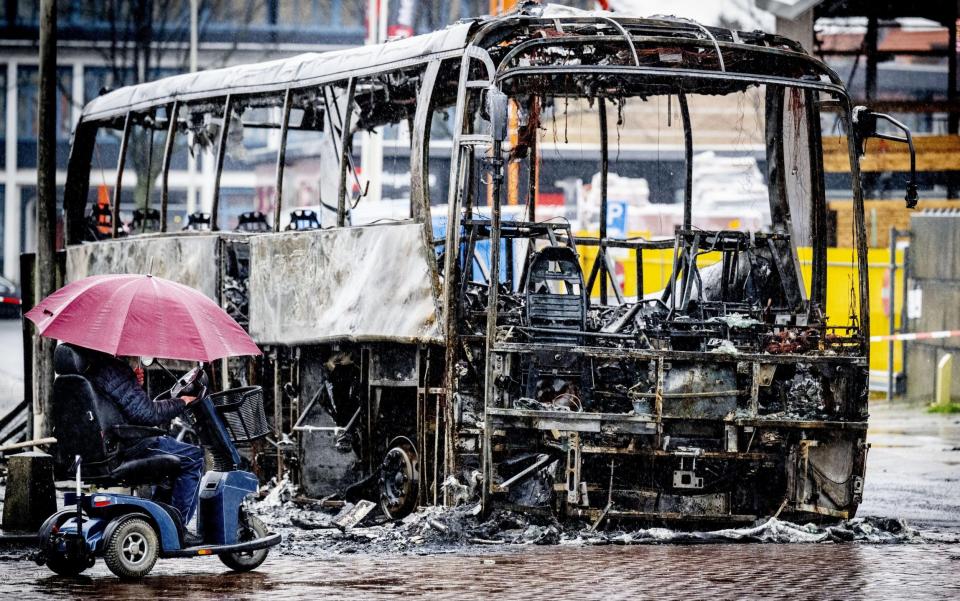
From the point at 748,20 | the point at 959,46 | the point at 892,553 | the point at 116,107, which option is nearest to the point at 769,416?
the point at 892,553

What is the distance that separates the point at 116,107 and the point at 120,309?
31.1 ft

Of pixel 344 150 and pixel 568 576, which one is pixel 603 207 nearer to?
pixel 344 150

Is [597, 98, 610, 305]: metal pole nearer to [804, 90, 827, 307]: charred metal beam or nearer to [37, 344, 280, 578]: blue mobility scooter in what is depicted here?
[804, 90, 827, 307]: charred metal beam

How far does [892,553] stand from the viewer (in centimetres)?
1094

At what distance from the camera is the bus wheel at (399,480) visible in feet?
40.9

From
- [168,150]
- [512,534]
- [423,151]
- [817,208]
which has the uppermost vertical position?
[168,150]

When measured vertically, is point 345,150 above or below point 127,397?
above

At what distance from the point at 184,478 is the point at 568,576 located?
239 cm

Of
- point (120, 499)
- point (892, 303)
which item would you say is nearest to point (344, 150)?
point (120, 499)

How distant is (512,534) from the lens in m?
11.5

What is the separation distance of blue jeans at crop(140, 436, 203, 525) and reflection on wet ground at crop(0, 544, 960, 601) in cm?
42

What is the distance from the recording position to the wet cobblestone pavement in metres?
8.98

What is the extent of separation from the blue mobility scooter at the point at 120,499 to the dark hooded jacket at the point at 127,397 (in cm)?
5

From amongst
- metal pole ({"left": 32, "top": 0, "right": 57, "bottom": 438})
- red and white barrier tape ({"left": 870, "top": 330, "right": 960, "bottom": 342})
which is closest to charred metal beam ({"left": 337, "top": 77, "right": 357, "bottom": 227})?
metal pole ({"left": 32, "top": 0, "right": 57, "bottom": 438})
